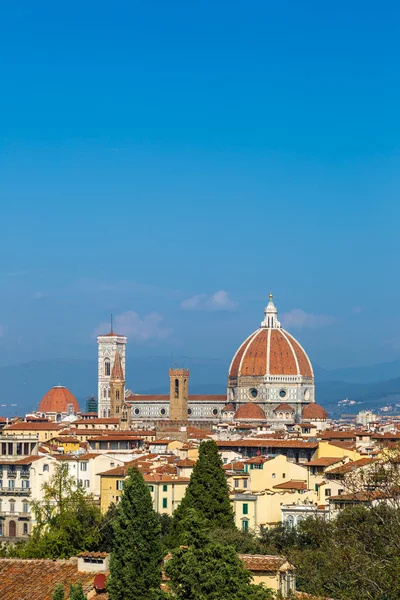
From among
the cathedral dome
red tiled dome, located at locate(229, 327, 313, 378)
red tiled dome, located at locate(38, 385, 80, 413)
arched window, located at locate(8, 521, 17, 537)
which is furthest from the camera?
red tiled dome, located at locate(38, 385, 80, 413)

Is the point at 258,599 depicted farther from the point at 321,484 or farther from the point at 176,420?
the point at 176,420

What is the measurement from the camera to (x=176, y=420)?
465 feet

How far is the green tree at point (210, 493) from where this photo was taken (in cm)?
4400

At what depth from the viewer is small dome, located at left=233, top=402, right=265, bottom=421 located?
459 feet

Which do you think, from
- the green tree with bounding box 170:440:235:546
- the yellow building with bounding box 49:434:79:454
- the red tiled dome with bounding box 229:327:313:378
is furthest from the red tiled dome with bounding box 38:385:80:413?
the green tree with bounding box 170:440:235:546

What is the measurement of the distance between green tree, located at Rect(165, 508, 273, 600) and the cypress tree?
42.4 inches

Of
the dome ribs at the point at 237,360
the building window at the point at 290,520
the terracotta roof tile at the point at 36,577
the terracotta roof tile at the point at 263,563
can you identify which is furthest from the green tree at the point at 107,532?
the dome ribs at the point at 237,360

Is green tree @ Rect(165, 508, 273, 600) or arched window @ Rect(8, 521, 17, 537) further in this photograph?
arched window @ Rect(8, 521, 17, 537)

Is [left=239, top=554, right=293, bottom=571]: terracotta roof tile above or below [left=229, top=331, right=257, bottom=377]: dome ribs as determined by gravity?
below

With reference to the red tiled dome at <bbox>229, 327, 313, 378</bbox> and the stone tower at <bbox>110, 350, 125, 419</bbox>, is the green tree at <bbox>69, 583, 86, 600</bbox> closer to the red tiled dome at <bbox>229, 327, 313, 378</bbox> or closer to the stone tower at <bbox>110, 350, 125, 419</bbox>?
the stone tower at <bbox>110, 350, 125, 419</bbox>

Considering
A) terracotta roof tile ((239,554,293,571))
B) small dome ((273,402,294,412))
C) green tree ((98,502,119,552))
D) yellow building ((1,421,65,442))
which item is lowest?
terracotta roof tile ((239,554,293,571))

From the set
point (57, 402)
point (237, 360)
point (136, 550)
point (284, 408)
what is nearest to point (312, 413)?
point (284, 408)

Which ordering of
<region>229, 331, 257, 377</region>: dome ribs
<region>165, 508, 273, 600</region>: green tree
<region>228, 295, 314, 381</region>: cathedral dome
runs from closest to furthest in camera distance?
<region>165, 508, 273, 600</region>: green tree, <region>228, 295, 314, 381</region>: cathedral dome, <region>229, 331, 257, 377</region>: dome ribs

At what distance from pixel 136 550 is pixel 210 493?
1682cm
